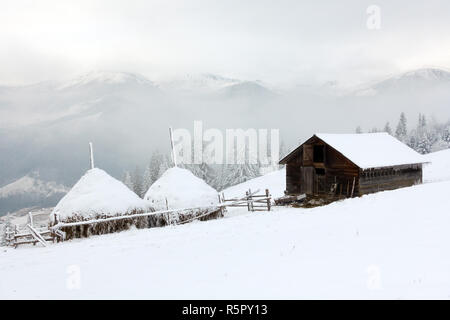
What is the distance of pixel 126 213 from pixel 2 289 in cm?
1033

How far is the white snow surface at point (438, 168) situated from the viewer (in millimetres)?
37312

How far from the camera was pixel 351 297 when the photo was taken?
6793mm

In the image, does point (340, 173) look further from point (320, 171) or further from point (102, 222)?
point (102, 222)

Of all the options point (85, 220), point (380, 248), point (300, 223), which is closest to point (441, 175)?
point (300, 223)

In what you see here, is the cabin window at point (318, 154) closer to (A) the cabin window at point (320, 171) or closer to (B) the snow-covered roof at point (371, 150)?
Result: (A) the cabin window at point (320, 171)

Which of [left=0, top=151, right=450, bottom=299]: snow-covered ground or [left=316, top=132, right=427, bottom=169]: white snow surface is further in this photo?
[left=316, top=132, right=427, bottom=169]: white snow surface

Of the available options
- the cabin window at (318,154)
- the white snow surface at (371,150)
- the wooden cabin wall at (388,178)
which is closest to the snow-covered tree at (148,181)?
the cabin window at (318,154)

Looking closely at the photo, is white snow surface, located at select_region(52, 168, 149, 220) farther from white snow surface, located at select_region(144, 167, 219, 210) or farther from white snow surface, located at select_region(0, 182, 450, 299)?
white snow surface, located at select_region(0, 182, 450, 299)

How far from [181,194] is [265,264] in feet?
45.4

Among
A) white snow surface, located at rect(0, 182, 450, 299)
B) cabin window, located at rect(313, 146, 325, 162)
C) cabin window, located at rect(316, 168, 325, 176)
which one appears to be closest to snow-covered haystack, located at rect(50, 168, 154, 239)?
white snow surface, located at rect(0, 182, 450, 299)

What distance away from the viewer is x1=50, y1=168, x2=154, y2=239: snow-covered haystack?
17641mm

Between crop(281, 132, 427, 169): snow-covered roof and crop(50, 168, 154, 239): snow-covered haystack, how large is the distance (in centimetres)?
1559

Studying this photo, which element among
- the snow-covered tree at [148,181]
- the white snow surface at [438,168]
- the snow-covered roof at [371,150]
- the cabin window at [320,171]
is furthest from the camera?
the snow-covered tree at [148,181]
